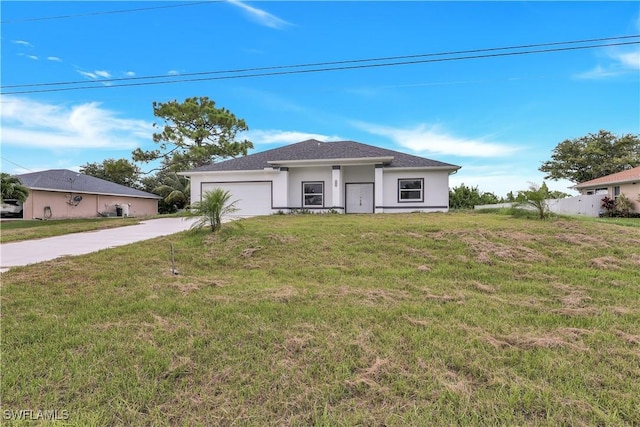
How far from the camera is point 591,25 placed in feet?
28.8

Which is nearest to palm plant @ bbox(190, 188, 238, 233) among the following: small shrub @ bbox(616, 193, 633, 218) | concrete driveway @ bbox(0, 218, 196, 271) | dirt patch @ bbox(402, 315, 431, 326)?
concrete driveway @ bbox(0, 218, 196, 271)

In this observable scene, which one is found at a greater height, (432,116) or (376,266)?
(432,116)

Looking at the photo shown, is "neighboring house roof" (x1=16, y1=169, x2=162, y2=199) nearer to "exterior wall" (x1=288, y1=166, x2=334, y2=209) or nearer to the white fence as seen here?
"exterior wall" (x1=288, y1=166, x2=334, y2=209)

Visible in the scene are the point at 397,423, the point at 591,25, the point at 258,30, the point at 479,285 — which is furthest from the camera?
the point at 258,30

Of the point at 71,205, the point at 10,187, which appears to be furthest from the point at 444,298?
the point at 71,205

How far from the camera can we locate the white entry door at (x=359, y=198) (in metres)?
17.5

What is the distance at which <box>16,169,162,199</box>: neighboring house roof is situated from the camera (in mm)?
20875

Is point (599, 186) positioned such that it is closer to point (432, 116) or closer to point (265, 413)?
point (432, 116)

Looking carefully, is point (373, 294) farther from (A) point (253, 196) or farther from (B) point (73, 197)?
(B) point (73, 197)

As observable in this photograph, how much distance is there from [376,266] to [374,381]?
11.8 feet

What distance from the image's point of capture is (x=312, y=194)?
1752 centimetres

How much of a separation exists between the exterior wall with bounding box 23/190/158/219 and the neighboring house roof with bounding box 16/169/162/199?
1.60 ft

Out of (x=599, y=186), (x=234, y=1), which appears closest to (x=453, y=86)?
(x=234, y=1)

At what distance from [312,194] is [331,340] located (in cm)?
1450
